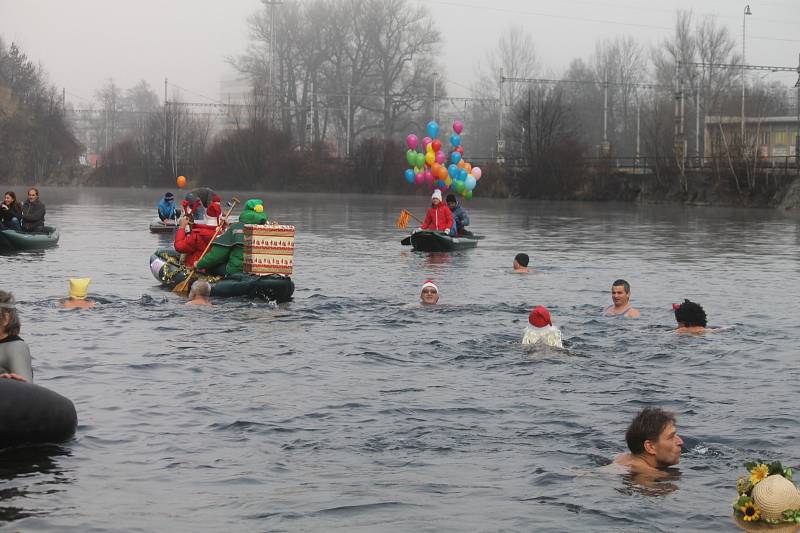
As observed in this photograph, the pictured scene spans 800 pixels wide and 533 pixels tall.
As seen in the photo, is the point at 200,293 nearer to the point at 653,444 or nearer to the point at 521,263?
the point at 521,263

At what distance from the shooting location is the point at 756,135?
2520 inches

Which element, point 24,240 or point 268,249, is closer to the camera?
point 268,249

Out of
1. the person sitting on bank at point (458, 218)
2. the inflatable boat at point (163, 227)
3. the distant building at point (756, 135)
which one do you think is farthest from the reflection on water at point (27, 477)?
the distant building at point (756, 135)

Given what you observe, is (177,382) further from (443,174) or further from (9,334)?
(443,174)

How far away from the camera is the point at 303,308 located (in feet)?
60.6

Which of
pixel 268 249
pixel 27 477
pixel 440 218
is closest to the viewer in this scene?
pixel 27 477

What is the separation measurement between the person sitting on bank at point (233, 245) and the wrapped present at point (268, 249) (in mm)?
273

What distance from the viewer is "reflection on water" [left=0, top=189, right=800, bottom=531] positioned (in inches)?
335

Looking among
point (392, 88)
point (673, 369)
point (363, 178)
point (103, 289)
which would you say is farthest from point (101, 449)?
point (392, 88)

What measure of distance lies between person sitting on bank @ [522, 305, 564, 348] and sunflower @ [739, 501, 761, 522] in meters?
6.32

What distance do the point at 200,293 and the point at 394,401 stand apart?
7.46 m

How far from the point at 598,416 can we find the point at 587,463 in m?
1.66

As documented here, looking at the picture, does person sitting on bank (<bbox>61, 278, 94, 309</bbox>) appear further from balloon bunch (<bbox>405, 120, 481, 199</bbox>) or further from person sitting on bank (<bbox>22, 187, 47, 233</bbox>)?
balloon bunch (<bbox>405, 120, 481, 199</bbox>)

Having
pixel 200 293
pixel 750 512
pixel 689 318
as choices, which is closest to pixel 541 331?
pixel 689 318
